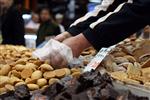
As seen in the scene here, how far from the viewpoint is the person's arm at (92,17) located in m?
2.12

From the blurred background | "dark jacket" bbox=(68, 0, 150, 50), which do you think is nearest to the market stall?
"dark jacket" bbox=(68, 0, 150, 50)

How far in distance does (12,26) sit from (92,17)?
8.57 feet

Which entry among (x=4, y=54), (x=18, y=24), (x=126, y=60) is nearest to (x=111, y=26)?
(x=126, y=60)

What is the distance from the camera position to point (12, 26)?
4.65m

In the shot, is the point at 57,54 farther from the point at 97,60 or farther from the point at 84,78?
the point at 84,78

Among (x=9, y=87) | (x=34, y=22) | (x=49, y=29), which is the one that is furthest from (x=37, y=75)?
(x=34, y=22)

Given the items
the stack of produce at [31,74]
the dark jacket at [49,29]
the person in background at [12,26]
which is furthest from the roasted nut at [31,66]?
the dark jacket at [49,29]

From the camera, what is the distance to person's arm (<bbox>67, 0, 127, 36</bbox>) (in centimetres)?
212

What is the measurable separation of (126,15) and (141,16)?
0.06m

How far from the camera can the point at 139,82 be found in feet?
5.37

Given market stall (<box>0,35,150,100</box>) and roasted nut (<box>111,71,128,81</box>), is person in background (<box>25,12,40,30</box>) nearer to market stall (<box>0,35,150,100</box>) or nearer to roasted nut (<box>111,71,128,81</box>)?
market stall (<box>0,35,150,100</box>)

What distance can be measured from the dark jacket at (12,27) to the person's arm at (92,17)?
2494 mm

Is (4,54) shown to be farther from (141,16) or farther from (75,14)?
(75,14)

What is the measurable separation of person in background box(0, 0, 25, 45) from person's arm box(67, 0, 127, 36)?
2494mm
